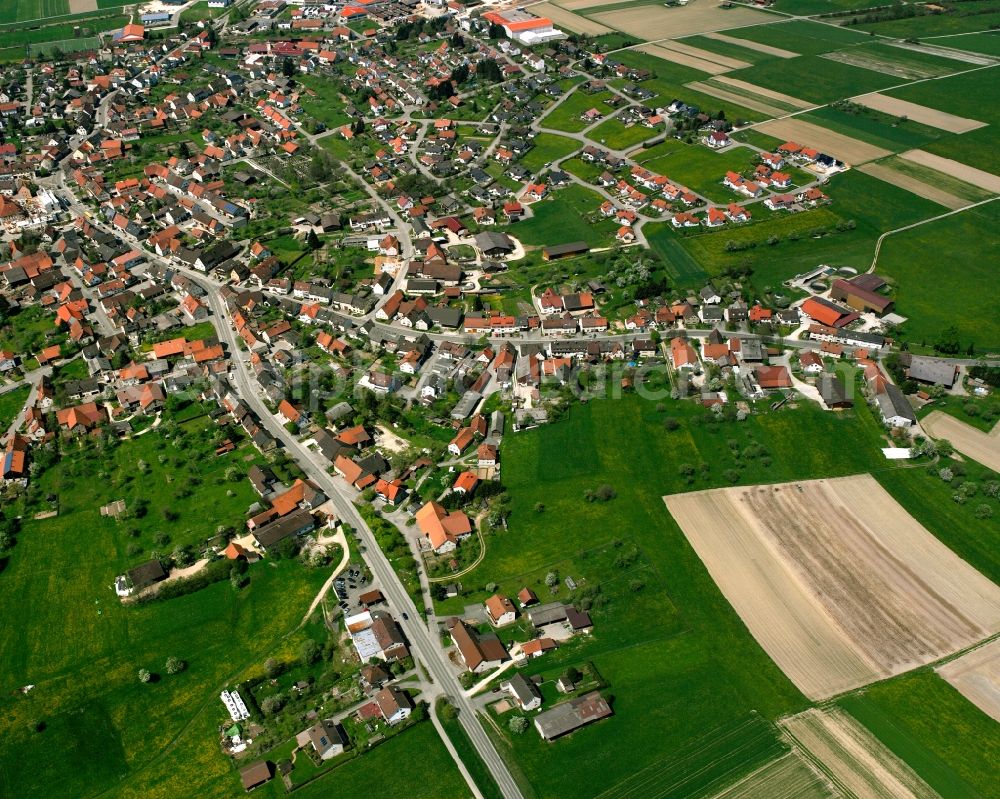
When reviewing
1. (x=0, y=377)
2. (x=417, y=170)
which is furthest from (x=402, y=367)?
(x=417, y=170)

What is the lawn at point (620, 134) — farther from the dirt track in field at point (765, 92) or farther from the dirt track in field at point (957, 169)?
the dirt track in field at point (957, 169)

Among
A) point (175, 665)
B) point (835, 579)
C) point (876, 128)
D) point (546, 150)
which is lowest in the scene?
point (175, 665)

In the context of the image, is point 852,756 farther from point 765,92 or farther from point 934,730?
point 765,92

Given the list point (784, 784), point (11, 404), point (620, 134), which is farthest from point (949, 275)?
point (11, 404)

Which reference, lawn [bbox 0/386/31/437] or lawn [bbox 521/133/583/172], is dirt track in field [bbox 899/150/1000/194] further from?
lawn [bbox 0/386/31/437]

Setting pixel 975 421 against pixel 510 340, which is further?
pixel 510 340

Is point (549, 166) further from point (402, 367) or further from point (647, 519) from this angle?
point (647, 519)
